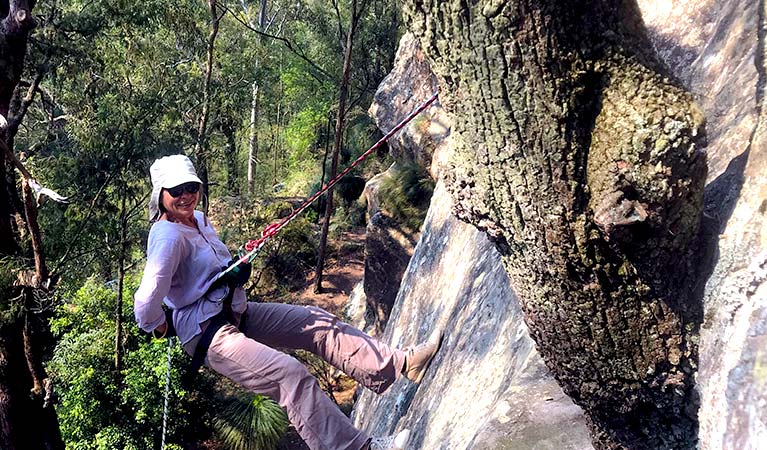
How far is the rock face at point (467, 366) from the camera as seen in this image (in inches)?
92.4

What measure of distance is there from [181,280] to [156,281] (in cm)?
30

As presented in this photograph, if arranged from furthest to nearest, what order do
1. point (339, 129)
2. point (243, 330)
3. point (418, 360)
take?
point (339, 129), point (243, 330), point (418, 360)

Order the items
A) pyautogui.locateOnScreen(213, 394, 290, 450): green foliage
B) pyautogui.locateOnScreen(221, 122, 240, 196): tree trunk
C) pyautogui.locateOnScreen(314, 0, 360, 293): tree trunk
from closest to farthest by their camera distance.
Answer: pyautogui.locateOnScreen(213, 394, 290, 450): green foliage → pyautogui.locateOnScreen(314, 0, 360, 293): tree trunk → pyautogui.locateOnScreen(221, 122, 240, 196): tree trunk

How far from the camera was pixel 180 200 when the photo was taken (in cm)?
320

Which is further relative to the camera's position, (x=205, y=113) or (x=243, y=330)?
(x=205, y=113)

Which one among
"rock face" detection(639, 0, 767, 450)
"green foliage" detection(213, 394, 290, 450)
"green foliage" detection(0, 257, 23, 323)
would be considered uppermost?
"green foliage" detection(0, 257, 23, 323)

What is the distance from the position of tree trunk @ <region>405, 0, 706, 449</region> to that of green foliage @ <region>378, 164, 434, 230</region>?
27.7ft

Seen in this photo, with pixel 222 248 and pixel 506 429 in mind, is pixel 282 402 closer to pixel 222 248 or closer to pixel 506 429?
pixel 222 248

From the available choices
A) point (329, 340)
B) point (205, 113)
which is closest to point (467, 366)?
point (329, 340)

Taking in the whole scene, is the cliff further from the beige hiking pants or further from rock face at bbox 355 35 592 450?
the beige hiking pants

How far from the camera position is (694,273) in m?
1.77

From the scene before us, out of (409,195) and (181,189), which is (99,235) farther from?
(181,189)

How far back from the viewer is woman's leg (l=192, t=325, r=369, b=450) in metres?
2.91

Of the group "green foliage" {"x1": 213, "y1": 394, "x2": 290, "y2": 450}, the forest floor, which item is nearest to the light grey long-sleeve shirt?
"green foliage" {"x1": 213, "y1": 394, "x2": 290, "y2": 450}
